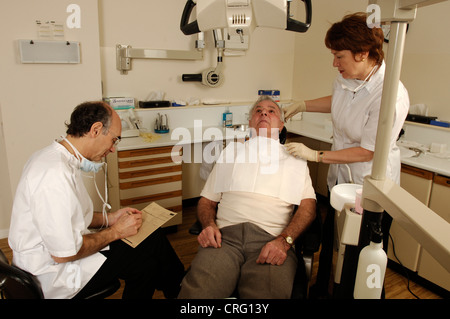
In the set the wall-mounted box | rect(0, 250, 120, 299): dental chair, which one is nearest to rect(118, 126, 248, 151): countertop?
the wall-mounted box

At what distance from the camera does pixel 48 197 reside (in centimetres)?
125

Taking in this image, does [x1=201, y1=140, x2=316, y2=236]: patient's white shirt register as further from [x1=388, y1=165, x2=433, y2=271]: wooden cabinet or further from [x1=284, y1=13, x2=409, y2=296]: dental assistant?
[x1=388, y1=165, x2=433, y2=271]: wooden cabinet

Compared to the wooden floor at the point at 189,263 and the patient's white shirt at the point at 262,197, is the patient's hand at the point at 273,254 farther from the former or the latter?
the wooden floor at the point at 189,263

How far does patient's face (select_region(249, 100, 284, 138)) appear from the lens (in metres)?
2.00

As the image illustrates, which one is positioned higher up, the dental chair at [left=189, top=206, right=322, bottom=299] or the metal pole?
the metal pole

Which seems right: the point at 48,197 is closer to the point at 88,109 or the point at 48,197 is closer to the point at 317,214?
the point at 88,109

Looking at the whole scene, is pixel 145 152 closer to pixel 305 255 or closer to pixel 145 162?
pixel 145 162

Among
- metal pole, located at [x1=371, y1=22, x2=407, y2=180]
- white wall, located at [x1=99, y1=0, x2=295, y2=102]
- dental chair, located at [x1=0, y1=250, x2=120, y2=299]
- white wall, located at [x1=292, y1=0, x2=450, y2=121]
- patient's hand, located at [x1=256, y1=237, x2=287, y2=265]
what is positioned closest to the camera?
metal pole, located at [x1=371, y1=22, x2=407, y2=180]

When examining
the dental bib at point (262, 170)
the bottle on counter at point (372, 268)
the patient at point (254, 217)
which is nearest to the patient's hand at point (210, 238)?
the patient at point (254, 217)

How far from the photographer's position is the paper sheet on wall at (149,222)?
5.31 ft

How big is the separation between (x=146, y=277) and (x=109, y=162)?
3.86 ft

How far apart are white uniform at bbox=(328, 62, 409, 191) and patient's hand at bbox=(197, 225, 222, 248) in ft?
2.49
